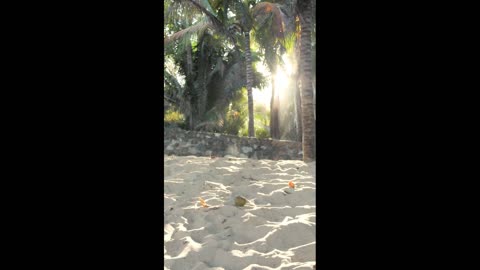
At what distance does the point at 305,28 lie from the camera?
7.64 meters

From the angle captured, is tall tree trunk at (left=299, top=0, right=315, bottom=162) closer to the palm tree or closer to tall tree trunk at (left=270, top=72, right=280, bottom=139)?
the palm tree

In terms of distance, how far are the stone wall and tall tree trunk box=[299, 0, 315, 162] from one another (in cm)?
170

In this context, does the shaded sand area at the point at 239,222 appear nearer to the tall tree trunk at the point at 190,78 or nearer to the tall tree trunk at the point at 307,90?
the tall tree trunk at the point at 307,90

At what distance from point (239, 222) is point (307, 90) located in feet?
15.6

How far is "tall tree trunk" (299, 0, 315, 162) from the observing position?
717cm

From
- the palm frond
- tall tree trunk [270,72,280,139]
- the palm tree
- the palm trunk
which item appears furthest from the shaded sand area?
the palm trunk

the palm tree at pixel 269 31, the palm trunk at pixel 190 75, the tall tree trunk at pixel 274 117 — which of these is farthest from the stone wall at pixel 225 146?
the palm trunk at pixel 190 75

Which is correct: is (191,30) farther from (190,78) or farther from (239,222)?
(239,222)

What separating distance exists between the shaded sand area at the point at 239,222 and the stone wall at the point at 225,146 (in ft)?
11.9

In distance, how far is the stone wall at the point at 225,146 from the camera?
29.7ft

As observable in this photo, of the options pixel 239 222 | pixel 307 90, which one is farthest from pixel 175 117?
pixel 239 222

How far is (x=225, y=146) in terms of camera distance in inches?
366
